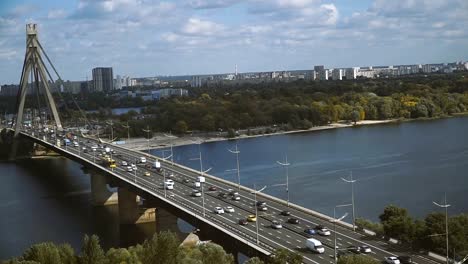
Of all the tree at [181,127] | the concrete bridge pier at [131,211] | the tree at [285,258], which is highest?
the tree at [285,258]

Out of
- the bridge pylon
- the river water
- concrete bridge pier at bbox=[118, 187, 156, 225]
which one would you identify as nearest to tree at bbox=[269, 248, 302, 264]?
the river water

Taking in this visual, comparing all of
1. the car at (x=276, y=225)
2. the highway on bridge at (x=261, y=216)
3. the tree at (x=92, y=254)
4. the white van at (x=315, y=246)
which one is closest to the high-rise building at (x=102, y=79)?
the highway on bridge at (x=261, y=216)

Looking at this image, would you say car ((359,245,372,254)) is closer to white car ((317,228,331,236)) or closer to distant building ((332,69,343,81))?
white car ((317,228,331,236))

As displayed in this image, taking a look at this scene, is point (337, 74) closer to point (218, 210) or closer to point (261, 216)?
point (218, 210)

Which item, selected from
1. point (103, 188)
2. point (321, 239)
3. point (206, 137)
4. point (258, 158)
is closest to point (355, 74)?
point (206, 137)

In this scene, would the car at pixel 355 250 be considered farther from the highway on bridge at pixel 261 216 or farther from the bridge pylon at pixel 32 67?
the bridge pylon at pixel 32 67

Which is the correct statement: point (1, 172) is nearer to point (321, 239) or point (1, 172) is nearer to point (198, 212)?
point (198, 212)
